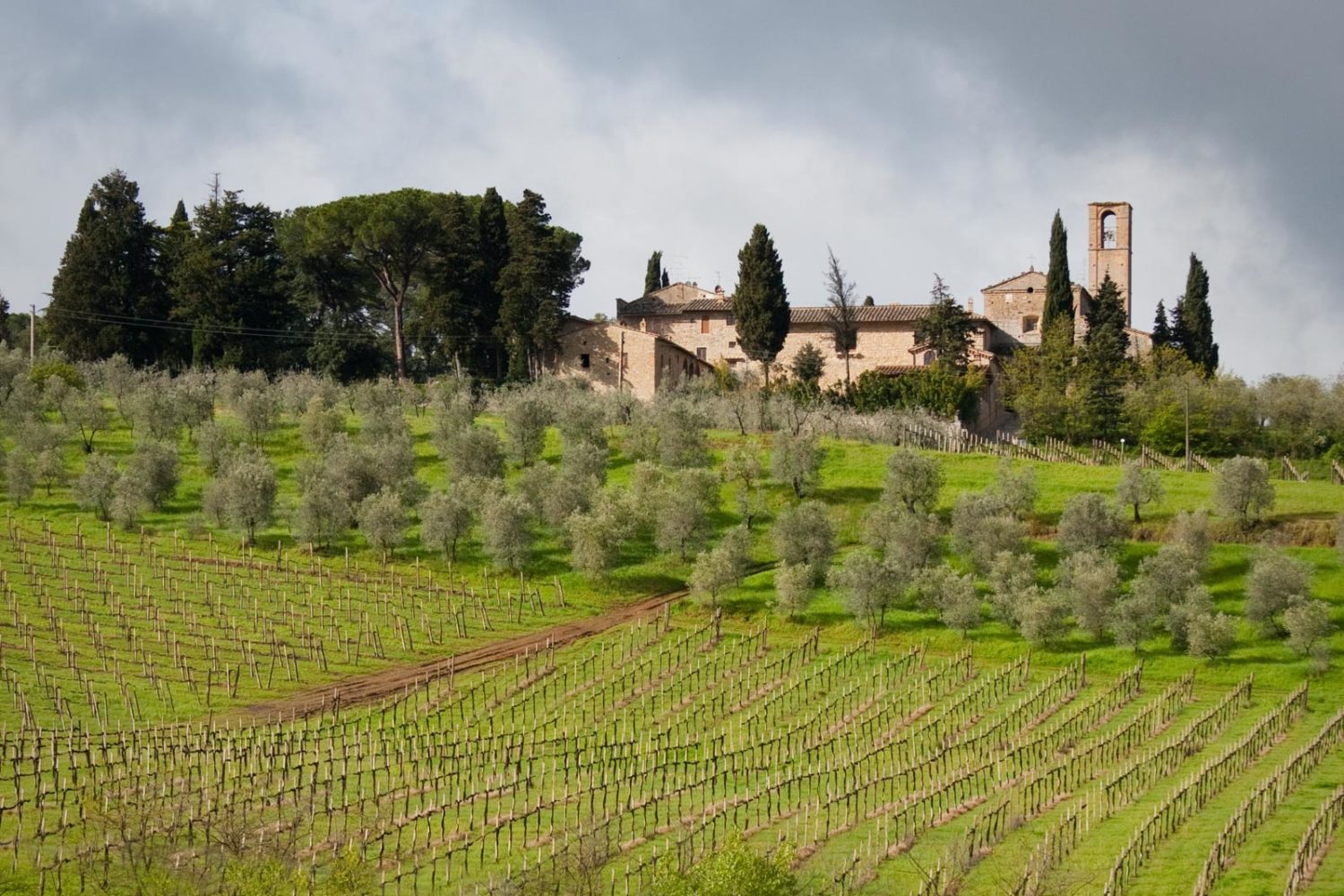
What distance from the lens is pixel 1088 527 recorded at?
51812mm

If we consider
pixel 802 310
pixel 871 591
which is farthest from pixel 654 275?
pixel 871 591

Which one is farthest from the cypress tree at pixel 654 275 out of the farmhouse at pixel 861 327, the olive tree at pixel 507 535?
the olive tree at pixel 507 535

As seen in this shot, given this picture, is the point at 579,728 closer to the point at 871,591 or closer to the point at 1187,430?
the point at 871,591

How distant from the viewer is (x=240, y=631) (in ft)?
147

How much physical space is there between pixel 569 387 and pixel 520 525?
24.4 meters

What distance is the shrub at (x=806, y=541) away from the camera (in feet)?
172

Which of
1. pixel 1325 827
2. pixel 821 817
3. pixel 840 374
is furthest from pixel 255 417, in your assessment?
pixel 1325 827

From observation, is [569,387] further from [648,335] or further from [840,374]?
[840,374]

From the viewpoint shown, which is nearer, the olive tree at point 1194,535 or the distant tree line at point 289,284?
the olive tree at point 1194,535

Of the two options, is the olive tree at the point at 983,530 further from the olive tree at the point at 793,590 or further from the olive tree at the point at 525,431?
the olive tree at the point at 525,431

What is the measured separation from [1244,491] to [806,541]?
1492 cm

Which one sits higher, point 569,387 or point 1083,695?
point 569,387

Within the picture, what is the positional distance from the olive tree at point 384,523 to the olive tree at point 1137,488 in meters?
24.1

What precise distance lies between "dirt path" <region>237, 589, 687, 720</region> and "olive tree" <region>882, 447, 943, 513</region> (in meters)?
9.34
